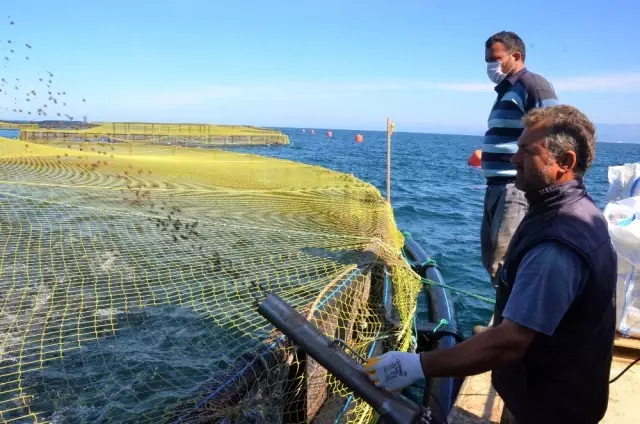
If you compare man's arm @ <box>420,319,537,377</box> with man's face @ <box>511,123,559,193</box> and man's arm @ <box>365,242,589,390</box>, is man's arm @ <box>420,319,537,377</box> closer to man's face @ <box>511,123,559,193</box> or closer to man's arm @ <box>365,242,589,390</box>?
man's arm @ <box>365,242,589,390</box>

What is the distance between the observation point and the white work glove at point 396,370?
2.00m

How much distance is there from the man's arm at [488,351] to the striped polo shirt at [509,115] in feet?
7.88

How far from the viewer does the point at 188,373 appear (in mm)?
5754

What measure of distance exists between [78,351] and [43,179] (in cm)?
261

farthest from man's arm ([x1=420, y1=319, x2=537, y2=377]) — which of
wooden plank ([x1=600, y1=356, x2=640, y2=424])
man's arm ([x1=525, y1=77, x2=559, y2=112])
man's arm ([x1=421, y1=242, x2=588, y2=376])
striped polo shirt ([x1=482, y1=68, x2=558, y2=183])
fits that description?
man's arm ([x1=525, y1=77, x2=559, y2=112])

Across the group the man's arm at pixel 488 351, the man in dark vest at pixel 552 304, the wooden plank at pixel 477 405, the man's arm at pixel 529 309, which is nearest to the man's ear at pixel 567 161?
the man in dark vest at pixel 552 304

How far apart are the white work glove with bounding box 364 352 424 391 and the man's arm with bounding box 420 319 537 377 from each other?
0.08 meters

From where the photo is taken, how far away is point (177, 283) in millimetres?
6828

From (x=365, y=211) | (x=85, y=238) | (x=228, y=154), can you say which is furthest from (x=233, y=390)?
(x=228, y=154)

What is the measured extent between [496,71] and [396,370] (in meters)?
3.06

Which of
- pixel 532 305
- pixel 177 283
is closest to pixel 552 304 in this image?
pixel 532 305

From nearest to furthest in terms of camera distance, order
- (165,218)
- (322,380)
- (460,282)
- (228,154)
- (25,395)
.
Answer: (322,380), (25,395), (165,218), (460,282), (228,154)

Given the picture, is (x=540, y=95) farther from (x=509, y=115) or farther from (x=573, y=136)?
(x=573, y=136)

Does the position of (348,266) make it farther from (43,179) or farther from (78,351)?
(43,179)
